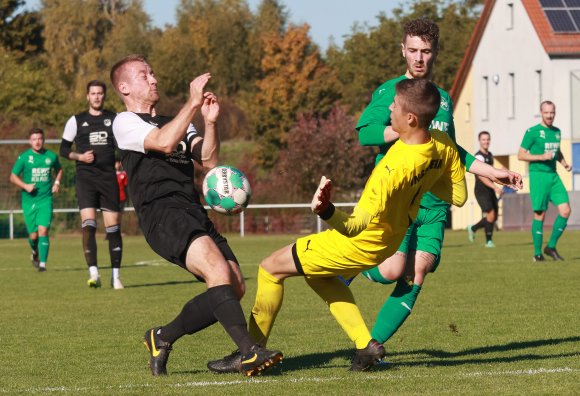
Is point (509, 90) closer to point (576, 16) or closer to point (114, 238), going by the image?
point (576, 16)

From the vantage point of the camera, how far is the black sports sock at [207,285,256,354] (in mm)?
7188

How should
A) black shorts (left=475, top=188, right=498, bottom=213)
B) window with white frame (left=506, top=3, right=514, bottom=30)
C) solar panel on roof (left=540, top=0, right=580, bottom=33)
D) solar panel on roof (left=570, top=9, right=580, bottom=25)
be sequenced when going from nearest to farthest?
black shorts (left=475, top=188, right=498, bottom=213), solar panel on roof (left=570, top=9, right=580, bottom=25), solar panel on roof (left=540, top=0, right=580, bottom=33), window with white frame (left=506, top=3, right=514, bottom=30)

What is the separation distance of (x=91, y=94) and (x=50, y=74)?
58.7 m

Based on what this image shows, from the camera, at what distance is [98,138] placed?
598 inches

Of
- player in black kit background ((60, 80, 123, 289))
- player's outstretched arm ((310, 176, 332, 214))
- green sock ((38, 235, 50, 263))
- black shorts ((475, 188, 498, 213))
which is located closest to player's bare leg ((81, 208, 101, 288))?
player in black kit background ((60, 80, 123, 289))

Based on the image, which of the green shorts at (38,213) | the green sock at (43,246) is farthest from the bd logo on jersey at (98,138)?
the green shorts at (38,213)

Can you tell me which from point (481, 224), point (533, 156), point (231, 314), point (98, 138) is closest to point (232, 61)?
point (481, 224)

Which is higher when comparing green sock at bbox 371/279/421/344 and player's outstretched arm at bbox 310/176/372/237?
player's outstretched arm at bbox 310/176/372/237

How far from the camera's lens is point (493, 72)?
52250 millimetres

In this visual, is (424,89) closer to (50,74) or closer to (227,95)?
(50,74)

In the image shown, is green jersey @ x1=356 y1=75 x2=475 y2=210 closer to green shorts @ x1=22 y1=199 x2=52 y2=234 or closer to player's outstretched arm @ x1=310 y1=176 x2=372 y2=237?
player's outstretched arm @ x1=310 y1=176 x2=372 y2=237

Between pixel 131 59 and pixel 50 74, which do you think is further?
pixel 50 74

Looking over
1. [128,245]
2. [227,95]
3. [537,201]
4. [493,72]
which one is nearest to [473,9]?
[227,95]

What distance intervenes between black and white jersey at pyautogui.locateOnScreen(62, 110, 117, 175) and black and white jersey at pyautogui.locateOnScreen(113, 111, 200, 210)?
7293 mm
